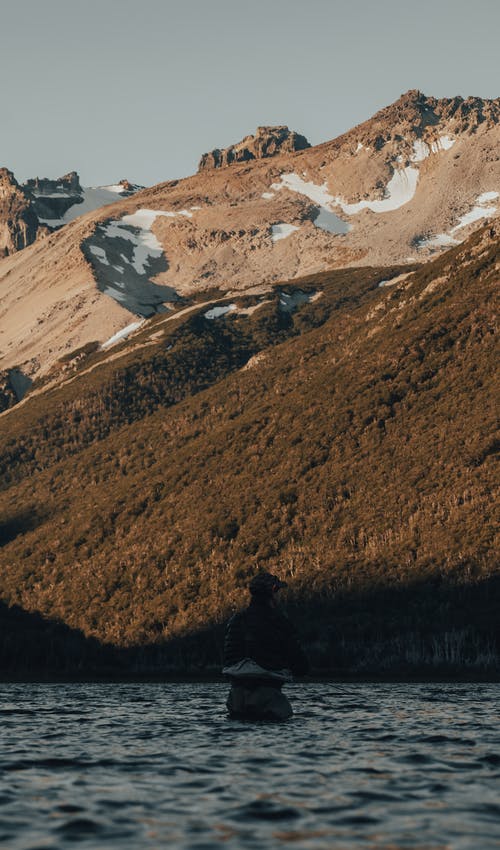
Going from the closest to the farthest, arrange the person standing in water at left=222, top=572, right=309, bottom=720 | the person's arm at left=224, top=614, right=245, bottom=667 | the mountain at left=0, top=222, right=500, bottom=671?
the person standing in water at left=222, top=572, right=309, bottom=720 < the person's arm at left=224, top=614, right=245, bottom=667 < the mountain at left=0, top=222, right=500, bottom=671

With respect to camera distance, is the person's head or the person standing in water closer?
the person standing in water

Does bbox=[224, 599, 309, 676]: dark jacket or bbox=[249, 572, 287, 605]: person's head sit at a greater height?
bbox=[249, 572, 287, 605]: person's head

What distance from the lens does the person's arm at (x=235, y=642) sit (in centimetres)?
2262

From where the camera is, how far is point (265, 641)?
73.2 feet

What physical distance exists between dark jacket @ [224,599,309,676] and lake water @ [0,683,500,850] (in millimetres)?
1605

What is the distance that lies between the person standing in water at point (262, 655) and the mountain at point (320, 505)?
1505 inches

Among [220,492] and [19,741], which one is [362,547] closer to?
[220,492]

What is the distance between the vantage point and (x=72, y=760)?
63.6ft

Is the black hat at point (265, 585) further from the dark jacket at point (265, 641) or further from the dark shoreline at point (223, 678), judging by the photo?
the dark shoreline at point (223, 678)

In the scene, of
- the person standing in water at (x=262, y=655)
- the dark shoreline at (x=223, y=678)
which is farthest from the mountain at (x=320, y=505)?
the person standing in water at (x=262, y=655)

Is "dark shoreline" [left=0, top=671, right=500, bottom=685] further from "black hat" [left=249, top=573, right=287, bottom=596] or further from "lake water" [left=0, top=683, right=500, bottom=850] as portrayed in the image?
"black hat" [left=249, top=573, right=287, bottom=596]

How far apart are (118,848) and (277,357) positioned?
154 m

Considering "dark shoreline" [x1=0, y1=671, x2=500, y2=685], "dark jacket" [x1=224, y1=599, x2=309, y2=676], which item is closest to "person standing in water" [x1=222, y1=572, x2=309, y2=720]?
"dark jacket" [x1=224, y1=599, x2=309, y2=676]

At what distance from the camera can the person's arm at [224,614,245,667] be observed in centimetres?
2262
